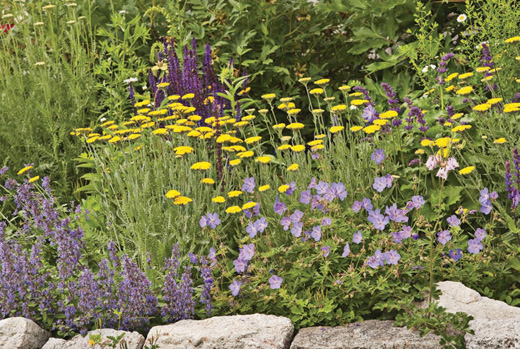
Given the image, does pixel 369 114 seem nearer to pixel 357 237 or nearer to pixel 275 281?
pixel 357 237

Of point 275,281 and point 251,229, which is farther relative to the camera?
point 251,229

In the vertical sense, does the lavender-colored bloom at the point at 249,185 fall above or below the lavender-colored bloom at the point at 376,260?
above

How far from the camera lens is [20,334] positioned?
3090 mm

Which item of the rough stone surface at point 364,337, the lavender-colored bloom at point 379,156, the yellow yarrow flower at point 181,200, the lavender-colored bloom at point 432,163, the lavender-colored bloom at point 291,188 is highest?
the lavender-colored bloom at point 432,163

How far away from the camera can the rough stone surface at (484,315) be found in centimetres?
263

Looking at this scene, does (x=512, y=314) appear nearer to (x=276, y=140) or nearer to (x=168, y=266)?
(x=168, y=266)

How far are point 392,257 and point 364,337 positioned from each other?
38cm

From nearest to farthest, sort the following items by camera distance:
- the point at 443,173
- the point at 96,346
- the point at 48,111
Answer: the point at 443,173 → the point at 96,346 → the point at 48,111

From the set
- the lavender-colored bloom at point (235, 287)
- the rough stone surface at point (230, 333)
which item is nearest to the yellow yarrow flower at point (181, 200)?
the lavender-colored bloom at point (235, 287)

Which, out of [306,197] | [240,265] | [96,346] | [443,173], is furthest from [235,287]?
[443,173]

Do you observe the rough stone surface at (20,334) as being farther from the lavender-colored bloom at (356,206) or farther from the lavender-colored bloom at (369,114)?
the lavender-colored bloom at (369,114)

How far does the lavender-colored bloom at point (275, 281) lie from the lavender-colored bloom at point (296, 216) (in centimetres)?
30

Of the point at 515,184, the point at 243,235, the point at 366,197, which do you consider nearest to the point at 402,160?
the point at 366,197

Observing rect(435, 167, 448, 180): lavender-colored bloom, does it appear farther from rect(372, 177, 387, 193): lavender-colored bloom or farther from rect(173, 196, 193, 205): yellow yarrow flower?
rect(173, 196, 193, 205): yellow yarrow flower
